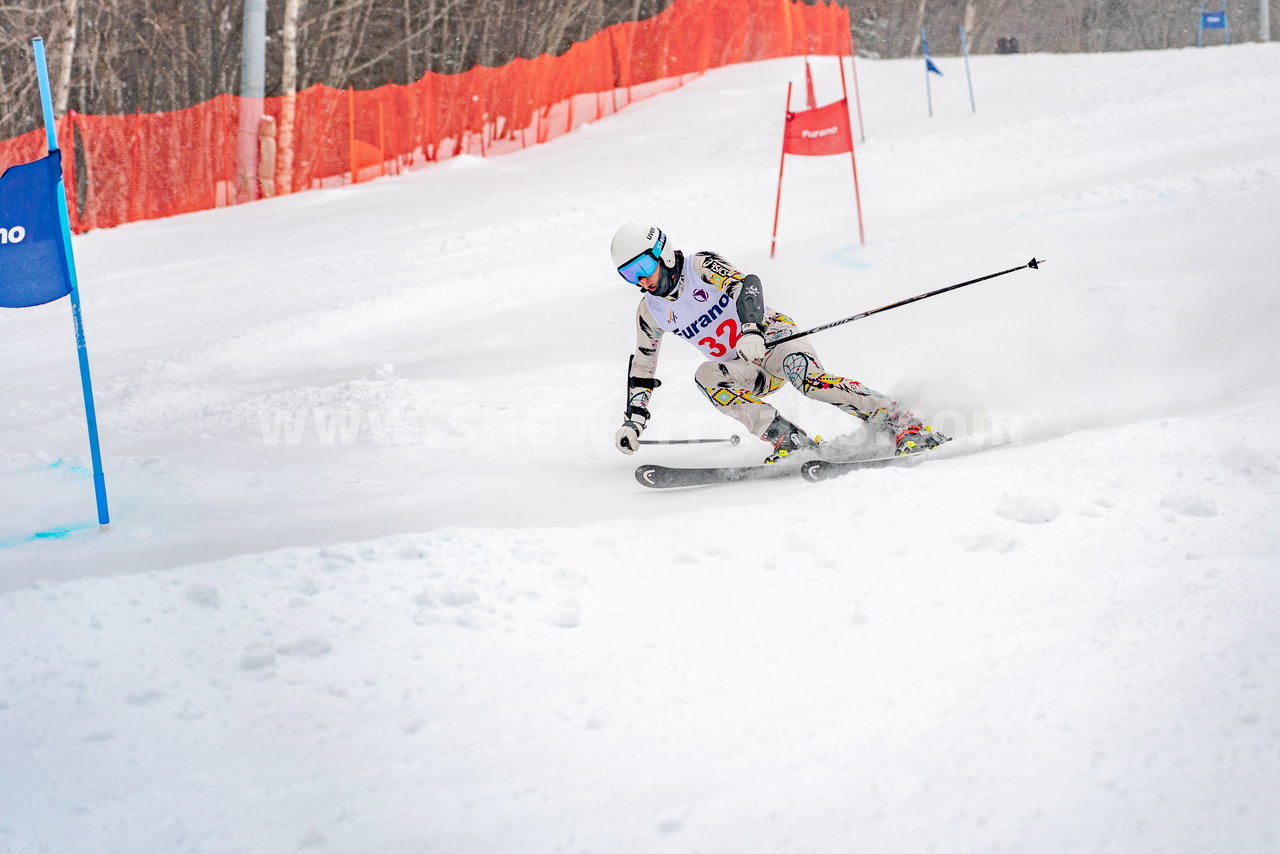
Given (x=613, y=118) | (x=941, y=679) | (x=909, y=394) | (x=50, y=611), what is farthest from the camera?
(x=613, y=118)

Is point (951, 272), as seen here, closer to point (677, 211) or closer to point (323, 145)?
point (677, 211)

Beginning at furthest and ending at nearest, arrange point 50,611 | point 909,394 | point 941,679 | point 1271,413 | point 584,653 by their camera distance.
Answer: point 909,394 → point 1271,413 → point 50,611 → point 584,653 → point 941,679

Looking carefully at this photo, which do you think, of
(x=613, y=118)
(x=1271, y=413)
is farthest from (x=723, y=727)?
(x=613, y=118)

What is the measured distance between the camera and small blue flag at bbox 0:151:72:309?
13.2ft

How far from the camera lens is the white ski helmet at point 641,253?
15.7 feet

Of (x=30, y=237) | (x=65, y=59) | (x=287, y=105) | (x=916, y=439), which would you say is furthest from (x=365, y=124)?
(x=916, y=439)

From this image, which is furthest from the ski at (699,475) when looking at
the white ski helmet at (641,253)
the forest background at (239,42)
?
the forest background at (239,42)

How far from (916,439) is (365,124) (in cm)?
1442

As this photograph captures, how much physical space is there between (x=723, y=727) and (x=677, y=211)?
9684 millimetres

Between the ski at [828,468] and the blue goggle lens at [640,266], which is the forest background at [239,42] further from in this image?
the ski at [828,468]

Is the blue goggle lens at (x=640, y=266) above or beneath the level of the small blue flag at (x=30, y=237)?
beneath

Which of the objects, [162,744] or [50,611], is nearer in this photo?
[162,744]

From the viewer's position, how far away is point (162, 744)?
2461mm

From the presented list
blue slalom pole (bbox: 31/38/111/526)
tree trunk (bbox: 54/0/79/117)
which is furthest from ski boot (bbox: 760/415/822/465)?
tree trunk (bbox: 54/0/79/117)
